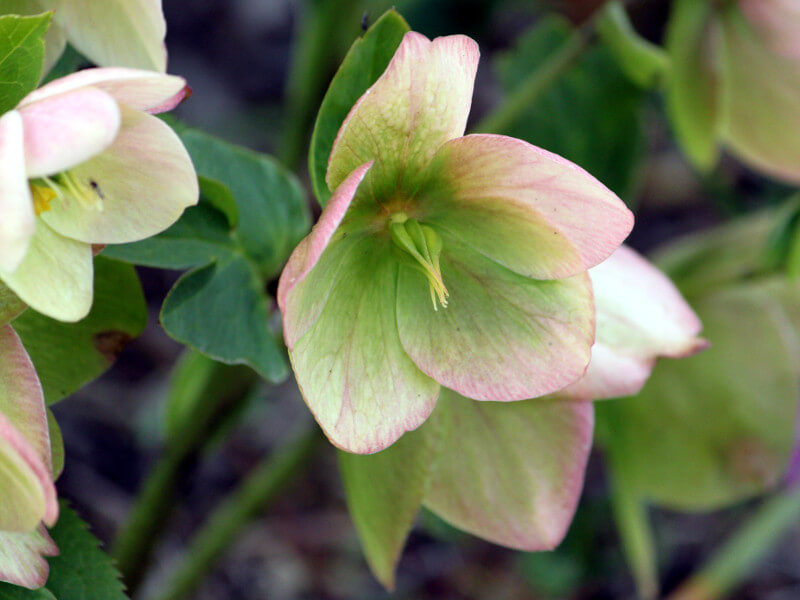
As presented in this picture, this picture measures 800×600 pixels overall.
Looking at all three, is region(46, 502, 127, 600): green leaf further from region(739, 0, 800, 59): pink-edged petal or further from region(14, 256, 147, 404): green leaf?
region(739, 0, 800, 59): pink-edged petal

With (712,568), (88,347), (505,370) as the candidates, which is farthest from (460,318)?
(712,568)

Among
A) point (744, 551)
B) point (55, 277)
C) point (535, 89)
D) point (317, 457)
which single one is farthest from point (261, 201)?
point (744, 551)

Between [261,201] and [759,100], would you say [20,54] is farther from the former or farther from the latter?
[759,100]

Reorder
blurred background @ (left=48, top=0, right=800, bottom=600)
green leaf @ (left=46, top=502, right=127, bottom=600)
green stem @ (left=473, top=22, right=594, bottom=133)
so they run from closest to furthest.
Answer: green leaf @ (left=46, top=502, right=127, bottom=600), green stem @ (left=473, top=22, right=594, bottom=133), blurred background @ (left=48, top=0, right=800, bottom=600)

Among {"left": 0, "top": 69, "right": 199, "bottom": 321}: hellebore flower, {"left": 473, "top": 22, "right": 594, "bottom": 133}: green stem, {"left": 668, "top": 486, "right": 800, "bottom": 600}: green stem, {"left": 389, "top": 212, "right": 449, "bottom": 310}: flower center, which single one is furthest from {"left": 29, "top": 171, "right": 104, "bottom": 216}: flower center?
{"left": 668, "top": 486, "right": 800, "bottom": 600}: green stem

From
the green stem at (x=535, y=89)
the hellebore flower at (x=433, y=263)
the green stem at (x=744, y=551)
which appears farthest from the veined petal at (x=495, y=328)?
the green stem at (x=744, y=551)

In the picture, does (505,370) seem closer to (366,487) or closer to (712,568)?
(366,487)
